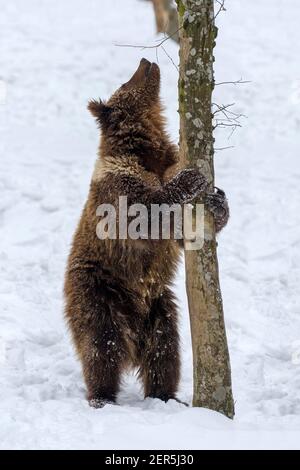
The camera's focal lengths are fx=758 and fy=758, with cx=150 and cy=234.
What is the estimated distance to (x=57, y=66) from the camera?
14.6m

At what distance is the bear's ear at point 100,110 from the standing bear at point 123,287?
0.01 m

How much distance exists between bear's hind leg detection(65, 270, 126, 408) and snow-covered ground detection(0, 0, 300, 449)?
0.23m

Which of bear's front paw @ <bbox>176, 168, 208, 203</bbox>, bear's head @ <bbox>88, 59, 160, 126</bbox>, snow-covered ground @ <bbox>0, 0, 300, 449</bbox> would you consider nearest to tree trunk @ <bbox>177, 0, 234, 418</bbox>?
bear's front paw @ <bbox>176, 168, 208, 203</bbox>

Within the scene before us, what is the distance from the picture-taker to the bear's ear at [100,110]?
6449 mm

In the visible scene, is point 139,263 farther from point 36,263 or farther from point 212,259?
point 36,263

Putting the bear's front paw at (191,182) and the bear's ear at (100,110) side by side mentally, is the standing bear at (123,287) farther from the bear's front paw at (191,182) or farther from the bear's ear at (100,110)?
the bear's front paw at (191,182)

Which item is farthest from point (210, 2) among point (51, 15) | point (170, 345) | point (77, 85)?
point (51, 15)

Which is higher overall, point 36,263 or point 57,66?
point 57,66

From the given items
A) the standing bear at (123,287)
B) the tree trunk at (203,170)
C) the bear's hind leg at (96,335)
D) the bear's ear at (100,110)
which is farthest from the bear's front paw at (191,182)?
the bear's ear at (100,110)

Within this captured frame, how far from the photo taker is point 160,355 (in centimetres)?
610

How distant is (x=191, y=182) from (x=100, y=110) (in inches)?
67.4

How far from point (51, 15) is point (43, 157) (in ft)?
26.9

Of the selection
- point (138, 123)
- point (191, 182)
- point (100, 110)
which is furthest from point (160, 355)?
point (100, 110)
